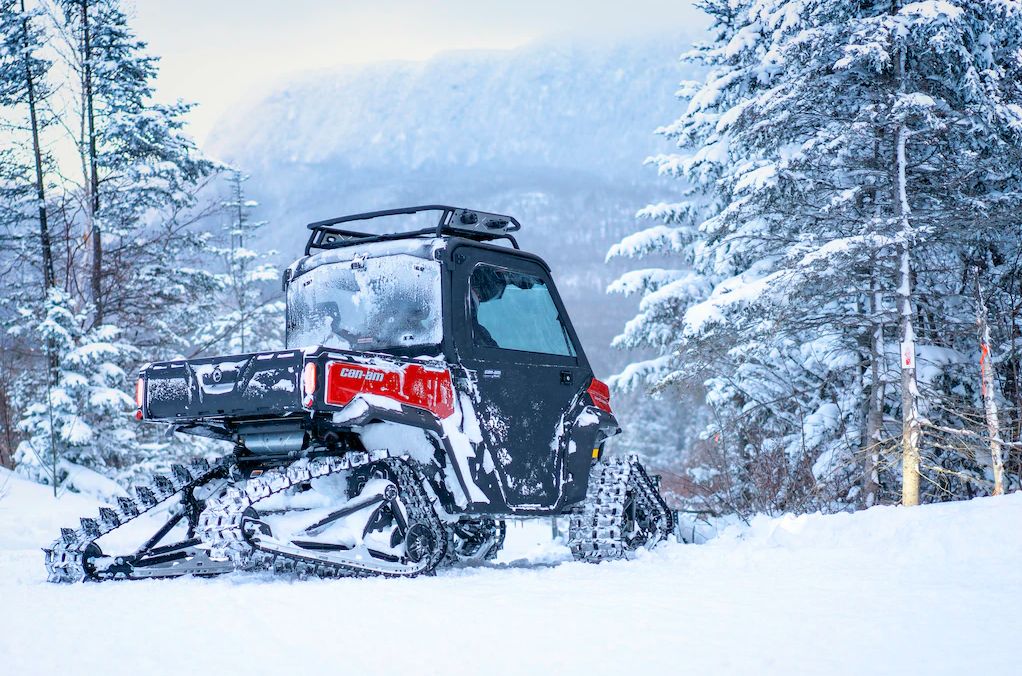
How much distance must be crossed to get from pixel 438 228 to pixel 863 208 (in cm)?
716

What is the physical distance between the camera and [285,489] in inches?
233

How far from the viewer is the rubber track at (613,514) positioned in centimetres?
720

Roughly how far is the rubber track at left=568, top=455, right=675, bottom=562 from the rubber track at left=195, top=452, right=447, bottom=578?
4.12 feet

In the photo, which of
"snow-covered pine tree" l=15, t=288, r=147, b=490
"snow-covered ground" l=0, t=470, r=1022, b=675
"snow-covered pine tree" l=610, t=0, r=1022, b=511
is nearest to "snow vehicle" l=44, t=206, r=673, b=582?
"snow-covered ground" l=0, t=470, r=1022, b=675

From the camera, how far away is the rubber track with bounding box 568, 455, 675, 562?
7.20m

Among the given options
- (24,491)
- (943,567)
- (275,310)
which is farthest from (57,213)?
(943,567)

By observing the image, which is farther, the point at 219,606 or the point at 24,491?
the point at 24,491

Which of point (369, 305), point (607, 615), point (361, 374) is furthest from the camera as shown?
point (369, 305)

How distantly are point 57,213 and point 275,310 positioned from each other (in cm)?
1365

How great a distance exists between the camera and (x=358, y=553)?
6070 mm

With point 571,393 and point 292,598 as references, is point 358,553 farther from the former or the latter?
point 571,393

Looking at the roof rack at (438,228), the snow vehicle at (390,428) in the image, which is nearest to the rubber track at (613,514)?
the snow vehicle at (390,428)

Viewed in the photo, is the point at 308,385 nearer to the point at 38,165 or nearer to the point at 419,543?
the point at 419,543

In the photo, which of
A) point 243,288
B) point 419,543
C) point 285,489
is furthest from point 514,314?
point 243,288
